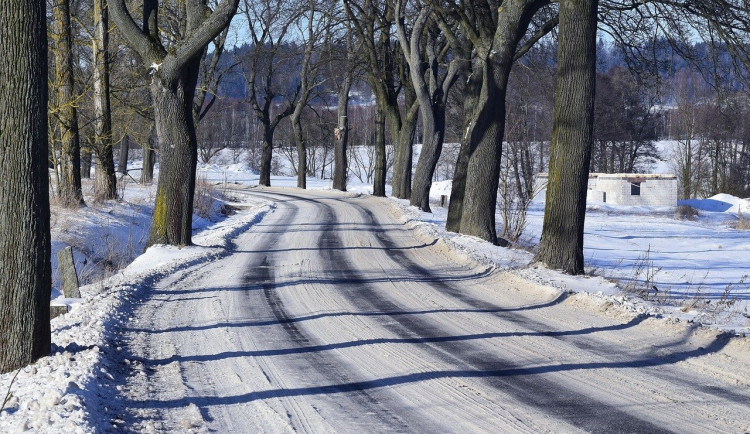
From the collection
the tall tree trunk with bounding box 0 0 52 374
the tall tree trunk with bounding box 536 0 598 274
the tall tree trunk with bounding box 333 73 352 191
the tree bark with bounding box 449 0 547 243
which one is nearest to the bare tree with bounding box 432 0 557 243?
the tree bark with bounding box 449 0 547 243

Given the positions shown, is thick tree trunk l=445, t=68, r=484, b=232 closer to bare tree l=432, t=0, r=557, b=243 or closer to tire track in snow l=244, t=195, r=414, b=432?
bare tree l=432, t=0, r=557, b=243

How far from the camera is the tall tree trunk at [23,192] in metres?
6.07

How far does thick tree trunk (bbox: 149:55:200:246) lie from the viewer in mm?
14250

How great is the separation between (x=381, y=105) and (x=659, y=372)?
87.3ft

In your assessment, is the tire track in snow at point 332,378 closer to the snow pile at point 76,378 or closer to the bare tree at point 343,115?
the snow pile at point 76,378

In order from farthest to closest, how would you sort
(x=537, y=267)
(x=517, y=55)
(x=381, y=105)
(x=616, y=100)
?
(x=616, y=100)
(x=381, y=105)
(x=517, y=55)
(x=537, y=267)

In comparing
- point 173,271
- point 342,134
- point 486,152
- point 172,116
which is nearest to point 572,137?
point 486,152

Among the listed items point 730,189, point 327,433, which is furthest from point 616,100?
point 327,433

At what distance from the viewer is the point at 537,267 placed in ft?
40.6

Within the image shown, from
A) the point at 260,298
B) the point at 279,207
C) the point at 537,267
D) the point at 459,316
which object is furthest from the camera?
the point at 279,207

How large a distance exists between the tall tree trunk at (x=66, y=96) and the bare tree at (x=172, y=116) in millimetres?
4578

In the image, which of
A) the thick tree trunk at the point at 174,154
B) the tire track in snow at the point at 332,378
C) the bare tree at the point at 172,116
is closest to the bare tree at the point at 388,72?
the bare tree at the point at 172,116

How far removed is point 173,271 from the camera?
11.8m

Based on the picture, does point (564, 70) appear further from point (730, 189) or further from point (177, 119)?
point (730, 189)
